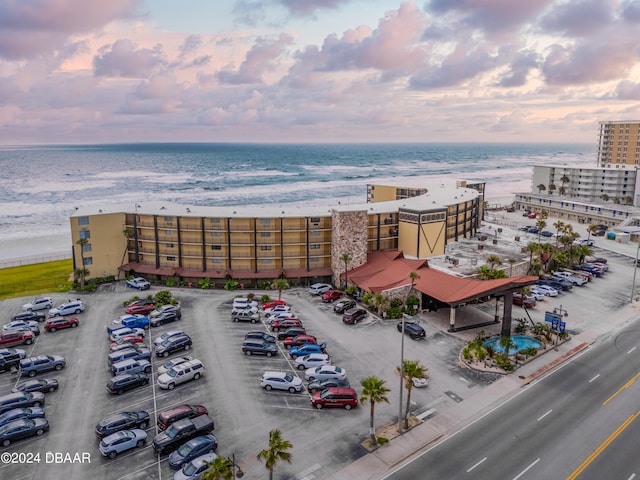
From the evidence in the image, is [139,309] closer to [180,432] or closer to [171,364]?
[171,364]

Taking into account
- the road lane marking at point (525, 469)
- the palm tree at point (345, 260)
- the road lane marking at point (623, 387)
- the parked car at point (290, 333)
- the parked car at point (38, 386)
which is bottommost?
the road lane marking at point (525, 469)

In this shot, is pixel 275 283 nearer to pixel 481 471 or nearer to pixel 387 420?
pixel 387 420

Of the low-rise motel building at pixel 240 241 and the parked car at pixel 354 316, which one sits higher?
the low-rise motel building at pixel 240 241

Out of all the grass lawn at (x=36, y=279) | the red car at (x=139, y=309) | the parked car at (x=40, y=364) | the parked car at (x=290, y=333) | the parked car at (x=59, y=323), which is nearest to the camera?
the parked car at (x=40, y=364)

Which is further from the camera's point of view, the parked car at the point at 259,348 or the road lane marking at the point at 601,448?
the parked car at the point at 259,348

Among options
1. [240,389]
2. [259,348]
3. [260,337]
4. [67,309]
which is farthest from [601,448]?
[67,309]

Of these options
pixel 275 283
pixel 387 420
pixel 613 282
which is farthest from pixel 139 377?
pixel 613 282

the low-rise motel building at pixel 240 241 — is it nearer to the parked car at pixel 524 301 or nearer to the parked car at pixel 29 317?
the parked car at pixel 29 317

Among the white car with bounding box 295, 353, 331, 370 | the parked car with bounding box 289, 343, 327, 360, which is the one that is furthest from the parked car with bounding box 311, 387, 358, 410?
the parked car with bounding box 289, 343, 327, 360

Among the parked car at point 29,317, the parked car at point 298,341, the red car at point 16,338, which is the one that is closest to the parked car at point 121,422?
the parked car at point 298,341
